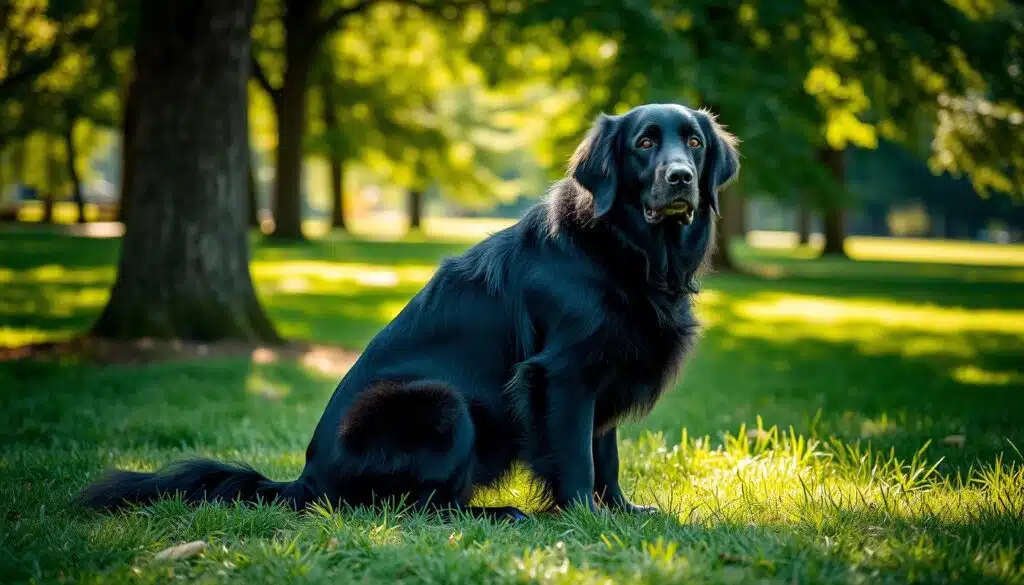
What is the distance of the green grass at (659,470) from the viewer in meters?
2.93

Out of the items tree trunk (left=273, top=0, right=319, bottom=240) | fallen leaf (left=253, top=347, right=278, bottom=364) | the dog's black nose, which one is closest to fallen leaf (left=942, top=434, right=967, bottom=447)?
the dog's black nose

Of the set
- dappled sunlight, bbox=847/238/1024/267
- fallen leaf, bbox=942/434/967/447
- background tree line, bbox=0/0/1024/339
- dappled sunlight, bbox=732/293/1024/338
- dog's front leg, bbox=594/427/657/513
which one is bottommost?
dappled sunlight, bbox=847/238/1024/267

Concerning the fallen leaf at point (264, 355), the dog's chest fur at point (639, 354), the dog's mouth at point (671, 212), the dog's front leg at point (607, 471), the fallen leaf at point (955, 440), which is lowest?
the fallen leaf at point (955, 440)

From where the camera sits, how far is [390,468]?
141 inches

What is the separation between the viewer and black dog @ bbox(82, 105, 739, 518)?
3582 mm

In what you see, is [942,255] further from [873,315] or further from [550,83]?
[550,83]

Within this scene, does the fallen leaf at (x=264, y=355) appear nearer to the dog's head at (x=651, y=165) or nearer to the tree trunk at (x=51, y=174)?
the dog's head at (x=651, y=165)

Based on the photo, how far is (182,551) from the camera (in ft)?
10.1

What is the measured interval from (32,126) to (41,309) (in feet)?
75.9

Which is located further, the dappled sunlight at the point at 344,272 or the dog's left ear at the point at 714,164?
the dappled sunlight at the point at 344,272

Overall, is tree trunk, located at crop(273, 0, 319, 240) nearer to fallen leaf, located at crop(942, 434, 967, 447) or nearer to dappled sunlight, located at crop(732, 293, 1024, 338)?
dappled sunlight, located at crop(732, 293, 1024, 338)

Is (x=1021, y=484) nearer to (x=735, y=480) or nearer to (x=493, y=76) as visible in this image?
(x=735, y=480)

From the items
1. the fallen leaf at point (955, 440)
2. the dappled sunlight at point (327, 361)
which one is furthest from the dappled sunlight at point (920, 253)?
the fallen leaf at point (955, 440)

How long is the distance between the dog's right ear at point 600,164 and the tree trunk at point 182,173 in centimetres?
519
